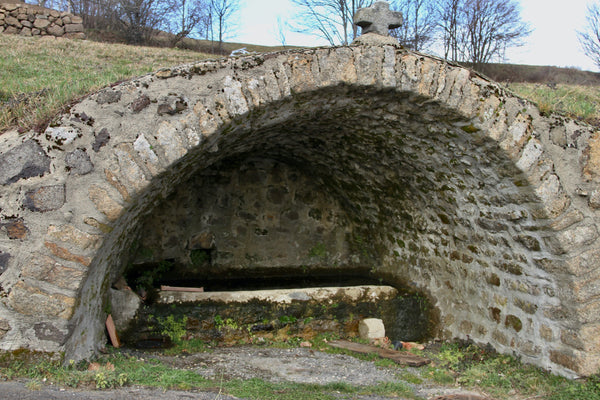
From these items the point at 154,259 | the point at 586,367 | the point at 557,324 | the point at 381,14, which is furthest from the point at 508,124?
the point at 154,259

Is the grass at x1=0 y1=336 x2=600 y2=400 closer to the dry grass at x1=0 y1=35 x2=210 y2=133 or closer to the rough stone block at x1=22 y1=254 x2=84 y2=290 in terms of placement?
the rough stone block at x1=22 y1=254 x2=84 y2=290

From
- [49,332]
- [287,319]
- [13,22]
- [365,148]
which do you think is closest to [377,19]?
[365,148]

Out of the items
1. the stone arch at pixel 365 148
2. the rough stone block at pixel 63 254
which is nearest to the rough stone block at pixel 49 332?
the stone arch at pixel 365 148

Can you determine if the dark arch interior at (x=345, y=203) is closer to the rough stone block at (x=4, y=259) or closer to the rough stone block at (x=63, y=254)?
the rough stone block at (x=63, y=254)

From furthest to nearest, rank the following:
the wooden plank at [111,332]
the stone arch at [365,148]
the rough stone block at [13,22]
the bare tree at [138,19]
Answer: the bare tree at [138,19]
the rough stone block at [13,22]
the wooden plank at [111,332]
the stone arch at [365,148]

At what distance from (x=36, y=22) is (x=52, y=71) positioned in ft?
25.1

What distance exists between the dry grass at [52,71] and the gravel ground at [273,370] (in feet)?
6.37

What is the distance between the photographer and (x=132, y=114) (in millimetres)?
3127

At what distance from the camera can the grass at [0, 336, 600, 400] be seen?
2.79 meters

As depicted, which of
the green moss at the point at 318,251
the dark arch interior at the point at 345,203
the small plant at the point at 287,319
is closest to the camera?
the dark arch interior at the point at 345,203

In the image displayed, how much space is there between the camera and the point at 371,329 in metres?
4.67

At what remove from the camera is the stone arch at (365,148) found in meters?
2.94

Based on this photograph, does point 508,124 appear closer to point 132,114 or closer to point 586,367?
point 586,367

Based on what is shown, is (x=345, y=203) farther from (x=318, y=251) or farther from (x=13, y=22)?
(x=13, y=22)
